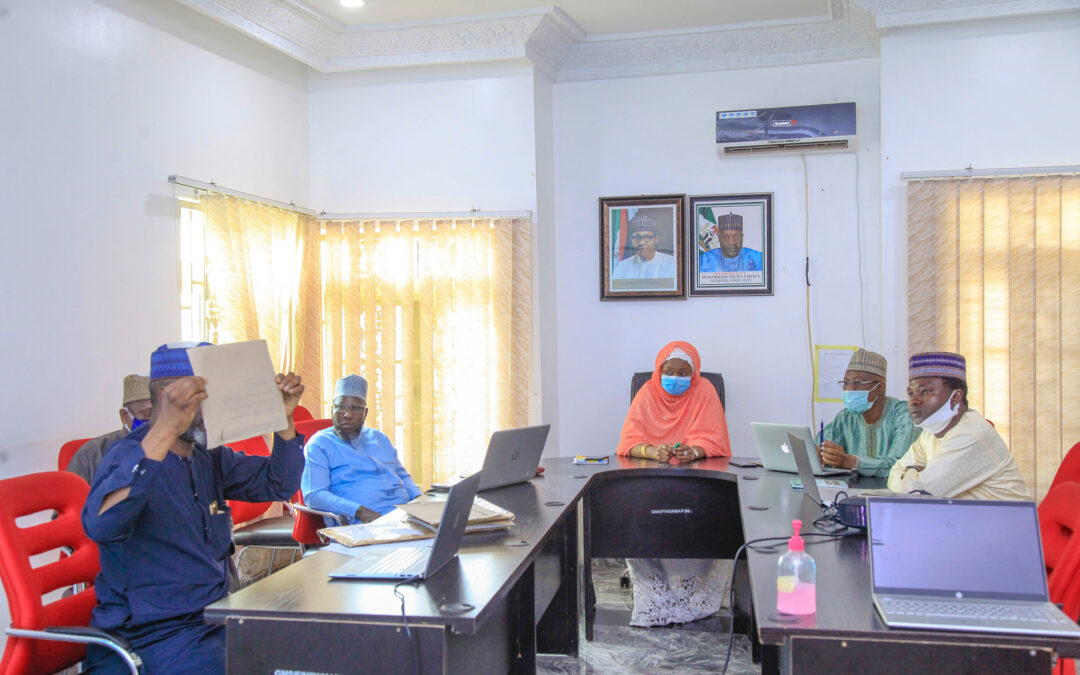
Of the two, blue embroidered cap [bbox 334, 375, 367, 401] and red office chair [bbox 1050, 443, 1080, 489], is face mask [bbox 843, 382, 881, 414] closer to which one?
red office chair [bbox 1050, 443, 1080, 489]

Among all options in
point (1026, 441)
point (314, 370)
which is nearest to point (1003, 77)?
point (1026, 441)

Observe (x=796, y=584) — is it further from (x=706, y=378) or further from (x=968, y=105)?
(x=968, y=105)

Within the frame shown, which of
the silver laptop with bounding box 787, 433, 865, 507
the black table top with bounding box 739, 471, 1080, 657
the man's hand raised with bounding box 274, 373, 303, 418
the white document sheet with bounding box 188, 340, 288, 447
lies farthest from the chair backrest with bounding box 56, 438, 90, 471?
the silver laptop with bounding box 787, 433, 865, 507

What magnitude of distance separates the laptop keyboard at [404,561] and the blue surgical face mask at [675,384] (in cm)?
229

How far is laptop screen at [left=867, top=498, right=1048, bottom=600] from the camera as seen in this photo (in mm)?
1824

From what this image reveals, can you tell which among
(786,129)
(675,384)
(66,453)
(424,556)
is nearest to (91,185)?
(66,453)

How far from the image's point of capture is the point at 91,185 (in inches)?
149

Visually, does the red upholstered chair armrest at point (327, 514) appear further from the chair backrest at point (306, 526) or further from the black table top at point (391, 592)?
the black table top at point (391, 592)

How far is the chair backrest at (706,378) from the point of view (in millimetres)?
5062

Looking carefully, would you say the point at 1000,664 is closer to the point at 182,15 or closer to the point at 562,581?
the point at 562,581

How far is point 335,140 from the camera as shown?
556cm

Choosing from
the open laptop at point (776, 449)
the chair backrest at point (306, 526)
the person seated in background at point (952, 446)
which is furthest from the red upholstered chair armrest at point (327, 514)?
the person seated in background at point (952, 446)

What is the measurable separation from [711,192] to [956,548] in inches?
148

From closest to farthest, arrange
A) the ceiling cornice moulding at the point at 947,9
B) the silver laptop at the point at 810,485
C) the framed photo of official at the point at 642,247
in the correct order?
the silver laptop at the point at 810,485, the ceiling cornice moulding at the point at 947,9, the framed photo of official at the point at 642,247
